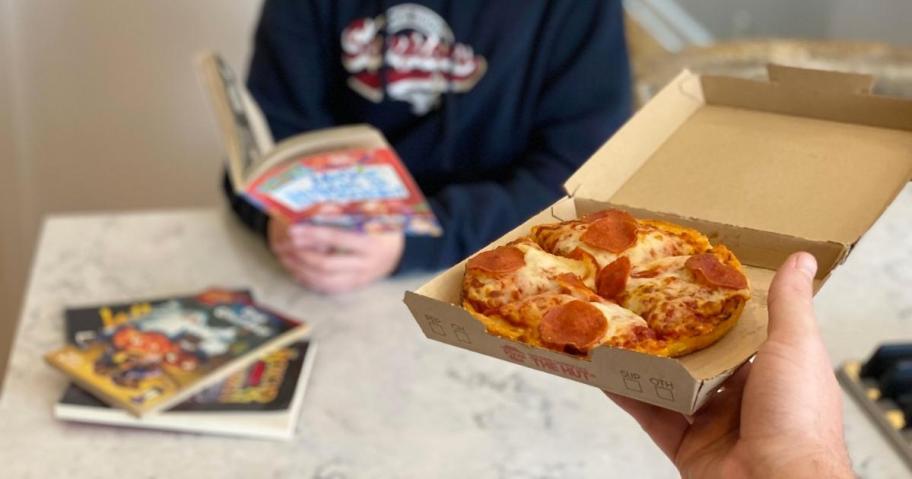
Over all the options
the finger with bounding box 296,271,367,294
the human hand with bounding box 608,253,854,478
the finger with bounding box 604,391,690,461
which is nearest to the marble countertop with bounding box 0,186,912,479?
the finger with bounding box 296,271,367,294

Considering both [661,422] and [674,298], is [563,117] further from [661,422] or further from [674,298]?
[674,298]

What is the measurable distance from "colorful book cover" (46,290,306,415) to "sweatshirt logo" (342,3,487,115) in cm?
44

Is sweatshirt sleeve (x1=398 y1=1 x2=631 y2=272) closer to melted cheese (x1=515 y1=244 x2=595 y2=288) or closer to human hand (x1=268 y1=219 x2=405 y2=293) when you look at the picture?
human hand (x1=268 y1=219 x2=405 y2=293)

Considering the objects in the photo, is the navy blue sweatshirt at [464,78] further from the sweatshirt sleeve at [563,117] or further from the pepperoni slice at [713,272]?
the pepperoni slice at [713,272]

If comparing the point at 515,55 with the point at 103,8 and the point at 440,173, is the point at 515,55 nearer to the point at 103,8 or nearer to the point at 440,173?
the point at 440,173

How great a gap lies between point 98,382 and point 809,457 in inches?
30.5

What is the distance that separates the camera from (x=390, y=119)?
64.4 inches

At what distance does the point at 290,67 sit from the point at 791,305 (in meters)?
1.07

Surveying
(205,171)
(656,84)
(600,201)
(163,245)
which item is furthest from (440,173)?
(205,171)

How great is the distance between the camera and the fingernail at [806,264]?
0.74 m

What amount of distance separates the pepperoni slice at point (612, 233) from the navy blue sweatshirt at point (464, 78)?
711 millimetres

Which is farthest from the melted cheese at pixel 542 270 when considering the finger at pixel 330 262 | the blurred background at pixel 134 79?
the blurred background at pixel 134 79

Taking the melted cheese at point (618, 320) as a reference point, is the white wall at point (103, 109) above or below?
below

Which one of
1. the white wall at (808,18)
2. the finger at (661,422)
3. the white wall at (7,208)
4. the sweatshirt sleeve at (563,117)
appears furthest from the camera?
the white wall at (7,208)
